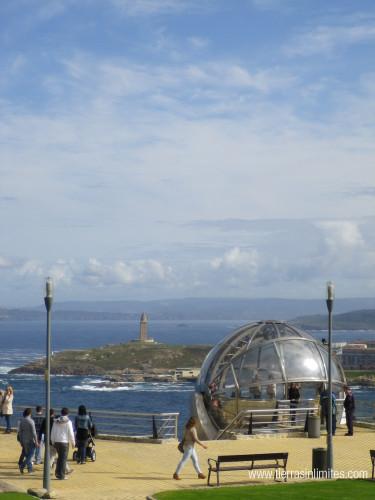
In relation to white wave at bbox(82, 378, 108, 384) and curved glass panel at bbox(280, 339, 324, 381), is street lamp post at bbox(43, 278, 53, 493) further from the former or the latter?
white wave at bbox(82, 378, 108, 384)

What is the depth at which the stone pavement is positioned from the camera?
61.0 ft

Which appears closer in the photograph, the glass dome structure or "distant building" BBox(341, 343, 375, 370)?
the glass dome structure

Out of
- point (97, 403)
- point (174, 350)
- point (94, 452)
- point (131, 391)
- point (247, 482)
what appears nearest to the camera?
point (247, 482)

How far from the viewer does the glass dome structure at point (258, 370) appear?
27203mm

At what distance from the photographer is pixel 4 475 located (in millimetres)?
19984

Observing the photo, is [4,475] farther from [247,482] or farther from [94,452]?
[247,482]

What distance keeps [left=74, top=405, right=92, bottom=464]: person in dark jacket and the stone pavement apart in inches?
9.5

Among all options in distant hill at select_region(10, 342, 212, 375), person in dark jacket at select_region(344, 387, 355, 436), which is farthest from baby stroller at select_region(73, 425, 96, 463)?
distant hill at select_region(10, 342, 212, 375)

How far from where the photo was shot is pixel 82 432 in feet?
69.9

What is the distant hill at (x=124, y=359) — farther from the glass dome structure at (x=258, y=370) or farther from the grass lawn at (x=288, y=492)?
the grass lawn at (x=288, y=492)

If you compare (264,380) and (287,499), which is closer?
(287,499)

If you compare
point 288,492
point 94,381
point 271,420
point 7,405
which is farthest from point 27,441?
point 94,381

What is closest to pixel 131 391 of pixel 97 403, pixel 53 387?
pixel 53 387

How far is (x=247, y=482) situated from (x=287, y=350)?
8770 mm
